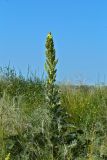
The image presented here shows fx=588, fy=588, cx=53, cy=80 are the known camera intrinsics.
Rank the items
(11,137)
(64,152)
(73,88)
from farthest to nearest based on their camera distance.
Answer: (73,88) → (11,137) → (64,152)

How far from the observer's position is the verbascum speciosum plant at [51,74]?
23.6ft

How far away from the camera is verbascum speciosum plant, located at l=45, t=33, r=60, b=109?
23.6ft

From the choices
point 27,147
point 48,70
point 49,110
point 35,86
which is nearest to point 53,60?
point 48,70

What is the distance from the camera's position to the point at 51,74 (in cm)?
733

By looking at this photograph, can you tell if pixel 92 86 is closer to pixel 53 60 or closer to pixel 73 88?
pixel 73 88

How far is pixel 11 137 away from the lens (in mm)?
7582

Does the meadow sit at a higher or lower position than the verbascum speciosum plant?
lower

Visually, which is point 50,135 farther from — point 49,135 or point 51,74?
point 51,74

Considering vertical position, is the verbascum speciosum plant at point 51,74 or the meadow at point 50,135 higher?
the verbascum speciosum plant at point 51,74

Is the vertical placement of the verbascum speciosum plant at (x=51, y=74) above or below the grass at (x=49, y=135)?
above

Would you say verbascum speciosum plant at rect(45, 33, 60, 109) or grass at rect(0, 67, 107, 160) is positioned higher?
verbascum speciosum plant at rect(45, 33, 60, 109)

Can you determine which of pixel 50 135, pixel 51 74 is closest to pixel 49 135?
pixel 50 135

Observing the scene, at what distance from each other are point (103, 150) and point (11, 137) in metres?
1.27

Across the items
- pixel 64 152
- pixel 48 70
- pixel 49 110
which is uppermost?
pixel 48 70
